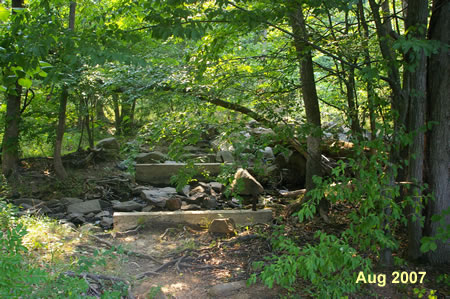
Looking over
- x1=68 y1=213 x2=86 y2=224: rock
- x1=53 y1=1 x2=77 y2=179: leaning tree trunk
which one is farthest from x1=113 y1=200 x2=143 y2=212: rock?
x1=53 y1=1 x2=77 y2=179: leaning tree trunk

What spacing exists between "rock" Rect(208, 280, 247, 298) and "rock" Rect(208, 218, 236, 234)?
5.90ft

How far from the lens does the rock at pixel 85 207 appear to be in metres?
7.90

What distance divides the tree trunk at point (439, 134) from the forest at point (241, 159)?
0.05 feet

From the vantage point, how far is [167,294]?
4.51 m

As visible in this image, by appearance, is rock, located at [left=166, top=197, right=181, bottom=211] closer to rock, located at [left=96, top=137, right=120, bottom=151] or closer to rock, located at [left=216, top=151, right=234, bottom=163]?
rock, located at [left=216, top=151, right=234, bottom=163]

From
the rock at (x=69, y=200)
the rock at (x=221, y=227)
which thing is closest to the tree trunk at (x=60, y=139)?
the rock at (x=69, y=200)

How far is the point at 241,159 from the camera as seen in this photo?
668cm

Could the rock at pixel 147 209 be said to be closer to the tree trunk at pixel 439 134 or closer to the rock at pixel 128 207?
the rock at pixel 128 207

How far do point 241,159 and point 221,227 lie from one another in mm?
1175

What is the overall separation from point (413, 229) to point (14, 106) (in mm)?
8870

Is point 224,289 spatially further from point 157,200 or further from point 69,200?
point 69,200

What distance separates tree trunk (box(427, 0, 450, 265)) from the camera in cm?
448

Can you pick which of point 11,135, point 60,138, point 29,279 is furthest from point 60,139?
point 29,279
